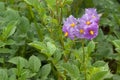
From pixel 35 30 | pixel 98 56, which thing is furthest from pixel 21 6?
pixel 98 56

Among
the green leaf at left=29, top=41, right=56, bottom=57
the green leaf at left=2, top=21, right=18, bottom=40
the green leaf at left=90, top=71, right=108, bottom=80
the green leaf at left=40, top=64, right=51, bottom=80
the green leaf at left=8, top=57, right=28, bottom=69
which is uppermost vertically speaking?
the green leaf at left=2, top=21, right=18, bottom=40

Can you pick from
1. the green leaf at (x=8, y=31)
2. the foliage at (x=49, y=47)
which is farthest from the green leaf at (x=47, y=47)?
the green leaf at (x=8, y=31)

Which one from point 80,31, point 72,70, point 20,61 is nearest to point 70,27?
point 80,31

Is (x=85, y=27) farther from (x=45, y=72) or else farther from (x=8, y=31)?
(x=8, y=31)

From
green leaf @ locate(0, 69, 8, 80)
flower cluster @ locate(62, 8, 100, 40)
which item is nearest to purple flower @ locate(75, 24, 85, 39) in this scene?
flower cluster @ locate(62, 8, 100, 40)

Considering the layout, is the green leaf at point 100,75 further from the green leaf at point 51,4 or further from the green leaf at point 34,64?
the green leaf at point 51,4

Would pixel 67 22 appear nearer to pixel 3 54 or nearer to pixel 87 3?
pixel 3 54

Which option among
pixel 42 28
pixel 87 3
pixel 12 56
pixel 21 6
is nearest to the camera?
pixel 12 56

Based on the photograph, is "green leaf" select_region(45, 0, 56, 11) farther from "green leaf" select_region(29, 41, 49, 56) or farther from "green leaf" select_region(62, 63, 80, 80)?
"green leaf" select_region(62, 63, 80, 80)
